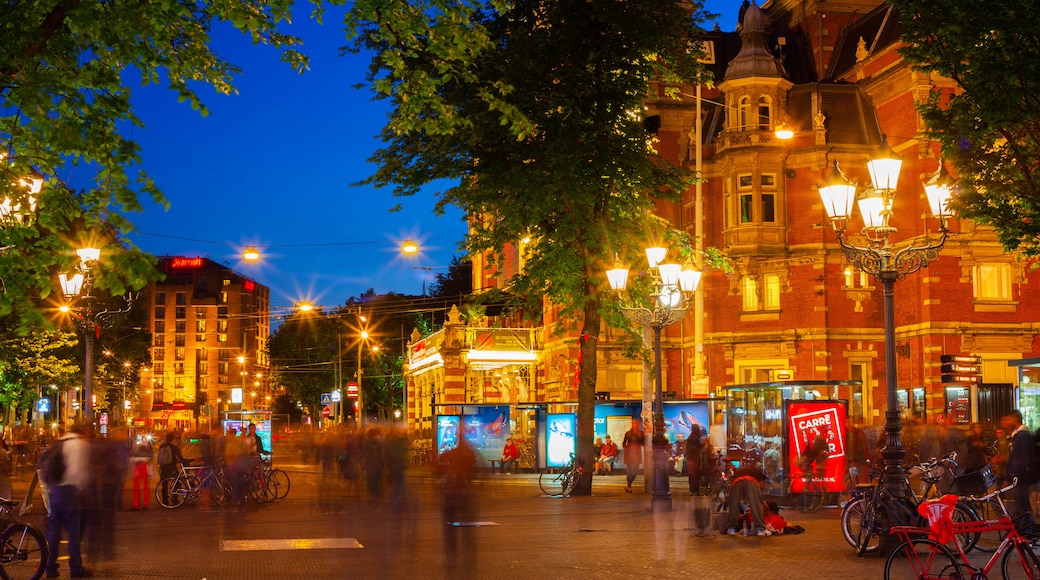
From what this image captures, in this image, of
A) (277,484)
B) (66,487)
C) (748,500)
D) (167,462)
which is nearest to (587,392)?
(277,484)

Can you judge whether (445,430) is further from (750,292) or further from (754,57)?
(754,57)

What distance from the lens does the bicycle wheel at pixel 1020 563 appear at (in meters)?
11.2

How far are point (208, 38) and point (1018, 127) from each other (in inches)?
500

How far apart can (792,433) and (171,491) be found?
47.1ft

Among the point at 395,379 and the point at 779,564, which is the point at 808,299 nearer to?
the point at 779,564

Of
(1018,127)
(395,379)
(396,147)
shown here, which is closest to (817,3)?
(396,147)

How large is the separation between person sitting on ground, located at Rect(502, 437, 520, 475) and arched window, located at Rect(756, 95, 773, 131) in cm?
1676

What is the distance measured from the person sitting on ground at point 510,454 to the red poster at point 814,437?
18.9 m

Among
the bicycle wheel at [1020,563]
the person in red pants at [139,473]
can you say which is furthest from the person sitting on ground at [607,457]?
the bicycle wheel at [1020,563]

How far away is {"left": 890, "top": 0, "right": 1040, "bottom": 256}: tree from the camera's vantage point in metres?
17.2

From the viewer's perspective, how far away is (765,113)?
156 feet

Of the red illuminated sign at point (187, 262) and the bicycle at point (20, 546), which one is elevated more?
the red illuminated sign at point (187, 262)

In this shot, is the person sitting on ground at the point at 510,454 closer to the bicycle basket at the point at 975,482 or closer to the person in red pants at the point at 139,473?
the person in red pants at the point at 139,473

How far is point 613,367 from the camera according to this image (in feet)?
159
